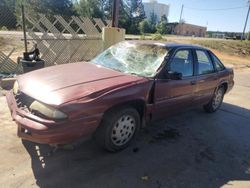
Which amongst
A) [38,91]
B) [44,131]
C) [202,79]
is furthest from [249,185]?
[38,91]

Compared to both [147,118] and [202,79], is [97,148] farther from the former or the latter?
[202,79]

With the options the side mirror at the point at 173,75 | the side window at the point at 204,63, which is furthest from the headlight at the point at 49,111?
the side window at the point at 204,63

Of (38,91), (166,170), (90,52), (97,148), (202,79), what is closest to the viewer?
(38,91)

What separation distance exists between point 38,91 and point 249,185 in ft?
9.92

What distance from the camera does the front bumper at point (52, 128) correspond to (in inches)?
116

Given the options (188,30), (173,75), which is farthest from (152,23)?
(173,75)

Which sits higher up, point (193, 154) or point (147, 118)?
point (147, 118)

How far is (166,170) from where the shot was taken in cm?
354

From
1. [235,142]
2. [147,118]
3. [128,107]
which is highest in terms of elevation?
[128,107]

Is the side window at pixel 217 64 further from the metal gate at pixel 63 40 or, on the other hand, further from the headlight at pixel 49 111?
the metal gate at pixel 63 40

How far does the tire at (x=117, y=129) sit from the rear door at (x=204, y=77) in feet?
5.85

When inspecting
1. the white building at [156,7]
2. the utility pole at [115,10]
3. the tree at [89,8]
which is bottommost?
the utility pole at [115,10]

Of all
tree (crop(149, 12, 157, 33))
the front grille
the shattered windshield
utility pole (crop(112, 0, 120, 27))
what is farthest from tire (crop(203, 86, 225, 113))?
tree (crop(149, 12, 157, 33))

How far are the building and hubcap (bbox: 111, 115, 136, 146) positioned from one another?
7604 cm
